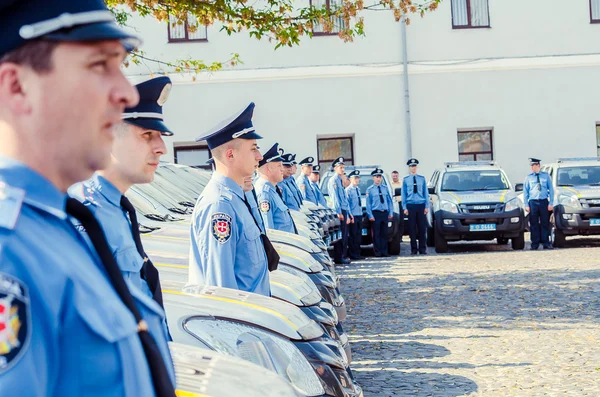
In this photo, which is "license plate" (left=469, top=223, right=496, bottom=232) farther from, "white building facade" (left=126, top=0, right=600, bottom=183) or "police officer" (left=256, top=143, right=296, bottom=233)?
"police officer" (left=256, top=143, right=296, bottom=233)

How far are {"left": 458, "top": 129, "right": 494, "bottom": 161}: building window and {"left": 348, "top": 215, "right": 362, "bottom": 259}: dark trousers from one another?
865cm

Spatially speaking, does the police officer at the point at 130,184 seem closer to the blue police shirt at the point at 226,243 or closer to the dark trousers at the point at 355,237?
the blue police shirt at the point at 226,243

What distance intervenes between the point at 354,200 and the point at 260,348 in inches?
595

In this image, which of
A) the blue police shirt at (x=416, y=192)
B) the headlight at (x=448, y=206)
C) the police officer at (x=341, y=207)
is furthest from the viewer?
the blue police shirt at (x=416, y=192)

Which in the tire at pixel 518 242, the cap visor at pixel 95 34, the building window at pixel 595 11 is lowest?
the tire at pixel 518 242

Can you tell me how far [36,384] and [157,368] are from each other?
30 centimetres

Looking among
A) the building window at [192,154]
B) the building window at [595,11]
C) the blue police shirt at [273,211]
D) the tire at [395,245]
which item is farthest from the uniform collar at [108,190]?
the building window at [595,11]

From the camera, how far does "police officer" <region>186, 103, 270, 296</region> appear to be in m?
4.37

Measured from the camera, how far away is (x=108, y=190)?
3105 mm

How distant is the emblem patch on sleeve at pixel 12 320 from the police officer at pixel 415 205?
17.7m

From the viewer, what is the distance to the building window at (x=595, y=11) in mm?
26703

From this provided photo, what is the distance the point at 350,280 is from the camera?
14.1m

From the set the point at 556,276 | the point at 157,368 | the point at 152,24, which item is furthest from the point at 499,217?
the point at 157,368

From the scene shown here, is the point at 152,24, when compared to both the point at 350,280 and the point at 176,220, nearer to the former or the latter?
the point at 350,280
